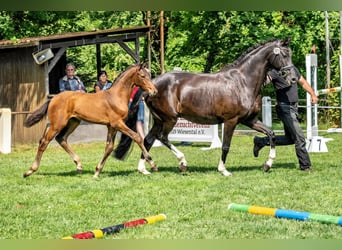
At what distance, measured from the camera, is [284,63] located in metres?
7.44

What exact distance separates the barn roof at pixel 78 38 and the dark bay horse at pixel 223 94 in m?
6.86

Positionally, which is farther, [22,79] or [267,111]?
[267,111]

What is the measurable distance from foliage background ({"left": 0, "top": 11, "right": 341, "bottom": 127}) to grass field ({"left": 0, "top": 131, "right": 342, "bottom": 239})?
11125 millimetres

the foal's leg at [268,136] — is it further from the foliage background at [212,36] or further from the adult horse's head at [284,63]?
the foliage background at [212,36]

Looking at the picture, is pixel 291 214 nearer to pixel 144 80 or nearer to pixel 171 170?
pixel 144 80

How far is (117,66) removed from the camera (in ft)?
83.1

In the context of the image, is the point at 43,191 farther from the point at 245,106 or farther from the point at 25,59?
the point at 25,59

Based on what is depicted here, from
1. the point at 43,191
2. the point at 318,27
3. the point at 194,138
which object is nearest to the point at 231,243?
the point at 43,191

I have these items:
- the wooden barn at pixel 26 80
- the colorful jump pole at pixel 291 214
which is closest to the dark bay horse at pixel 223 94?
the colorful jump pole at pixel 291 214

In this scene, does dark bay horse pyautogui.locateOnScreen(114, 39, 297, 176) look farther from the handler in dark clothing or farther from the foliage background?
the foliage background

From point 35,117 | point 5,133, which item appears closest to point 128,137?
point 35,117

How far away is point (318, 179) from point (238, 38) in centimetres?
1493

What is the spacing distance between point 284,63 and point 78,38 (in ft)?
29.0
